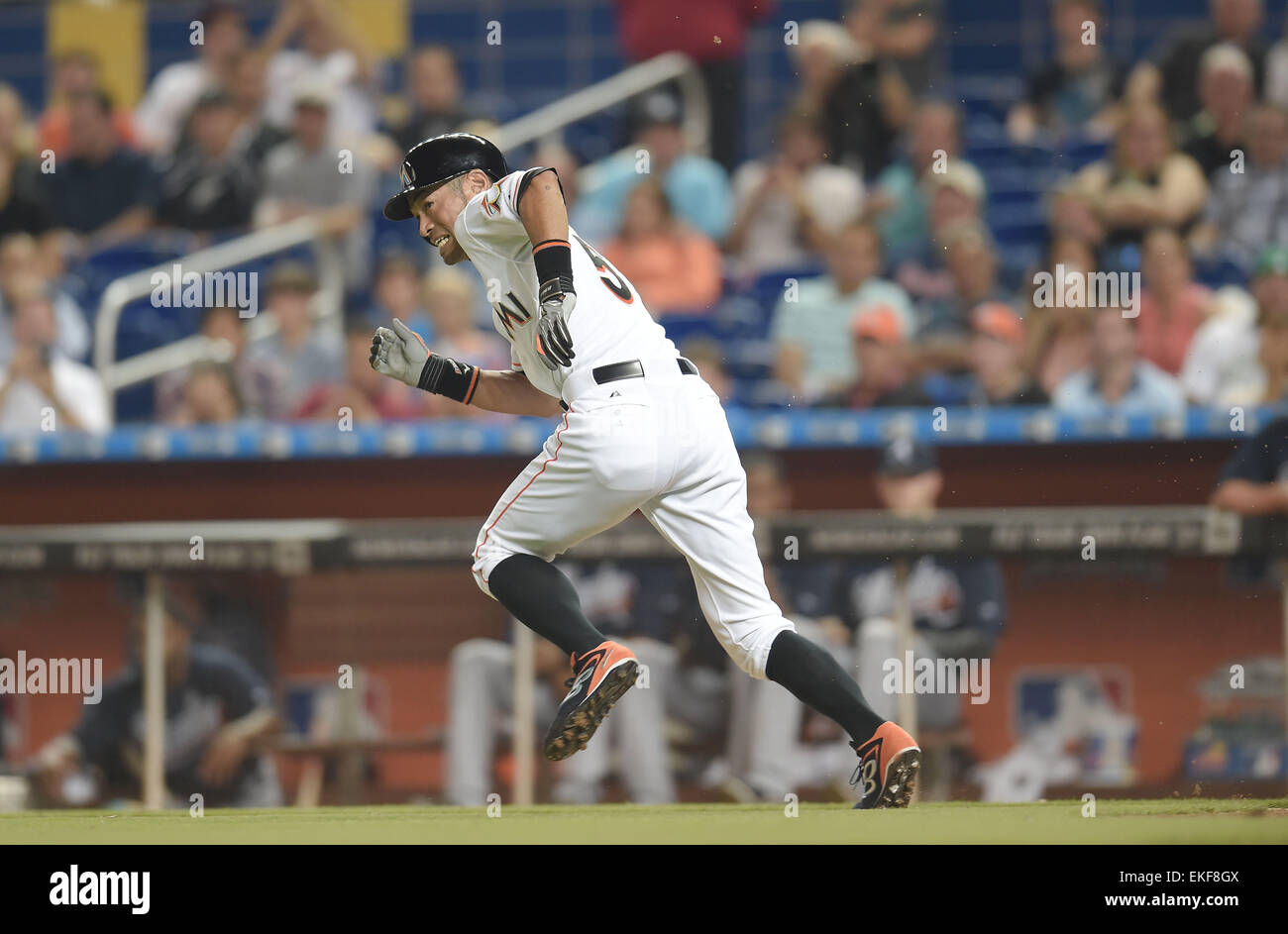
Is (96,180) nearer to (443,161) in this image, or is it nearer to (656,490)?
(443,161)

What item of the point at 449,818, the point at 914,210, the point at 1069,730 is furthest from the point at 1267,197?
the point at 449,818

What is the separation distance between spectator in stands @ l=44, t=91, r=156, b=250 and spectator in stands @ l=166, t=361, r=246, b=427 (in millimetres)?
2700

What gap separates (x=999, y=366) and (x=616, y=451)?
3.54 metres

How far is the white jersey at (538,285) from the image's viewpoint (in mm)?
4410

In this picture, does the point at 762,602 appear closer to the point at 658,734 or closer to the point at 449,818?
the point at 449,818

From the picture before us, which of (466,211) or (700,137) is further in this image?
(700,137)

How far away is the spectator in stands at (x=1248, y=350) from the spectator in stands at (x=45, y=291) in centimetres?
552

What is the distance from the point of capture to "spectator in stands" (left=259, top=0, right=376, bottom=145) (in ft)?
33.7

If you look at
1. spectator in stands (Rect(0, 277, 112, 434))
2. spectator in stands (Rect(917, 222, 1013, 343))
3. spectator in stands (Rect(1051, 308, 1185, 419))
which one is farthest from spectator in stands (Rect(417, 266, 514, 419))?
spectator in stands (Rect(1051, 308, 1185, 419))

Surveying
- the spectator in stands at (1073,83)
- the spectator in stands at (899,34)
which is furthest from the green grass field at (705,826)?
the spectator in stands at (899,34)

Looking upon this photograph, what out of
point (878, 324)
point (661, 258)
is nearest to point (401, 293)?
point (661, 258)

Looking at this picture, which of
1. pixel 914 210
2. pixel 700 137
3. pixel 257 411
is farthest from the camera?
pixel 700 137

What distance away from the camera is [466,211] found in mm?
4465

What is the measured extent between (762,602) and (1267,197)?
16.3 ft
